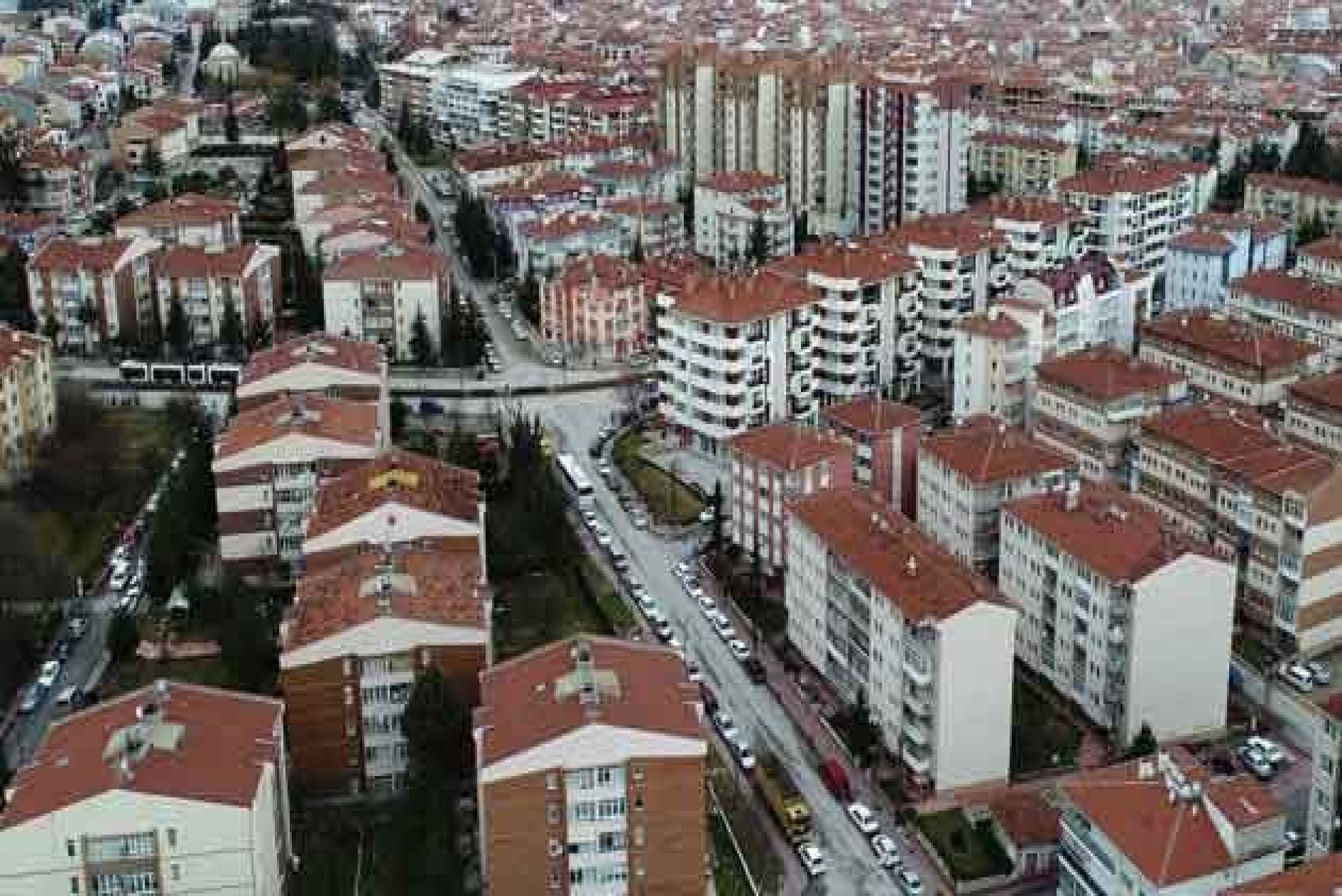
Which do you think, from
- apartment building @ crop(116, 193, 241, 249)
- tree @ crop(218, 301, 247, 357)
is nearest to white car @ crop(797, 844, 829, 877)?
tree @ crop(218, 301, 247, 357)

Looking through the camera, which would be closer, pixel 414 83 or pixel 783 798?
pixel 783 798

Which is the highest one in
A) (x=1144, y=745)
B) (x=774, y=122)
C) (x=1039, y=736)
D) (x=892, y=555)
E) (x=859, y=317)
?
(x=774, y=122)

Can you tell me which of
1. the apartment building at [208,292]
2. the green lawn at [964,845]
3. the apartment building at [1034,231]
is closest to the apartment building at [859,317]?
the apartment building at [1034,231]

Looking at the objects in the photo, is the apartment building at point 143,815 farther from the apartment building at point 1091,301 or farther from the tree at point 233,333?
the tree at point 233,333

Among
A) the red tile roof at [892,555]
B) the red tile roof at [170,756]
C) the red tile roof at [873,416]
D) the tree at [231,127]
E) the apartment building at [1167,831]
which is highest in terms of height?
the tree at [231,127]

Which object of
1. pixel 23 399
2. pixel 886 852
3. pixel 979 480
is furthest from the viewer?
pixel 23 399

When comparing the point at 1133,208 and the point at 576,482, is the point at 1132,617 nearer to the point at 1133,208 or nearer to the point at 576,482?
the point at 576,482

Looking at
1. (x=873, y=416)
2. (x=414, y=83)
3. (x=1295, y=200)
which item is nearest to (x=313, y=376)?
(x=873, y=416)

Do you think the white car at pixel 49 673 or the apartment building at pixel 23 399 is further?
the apartment building at pixel 23 399
